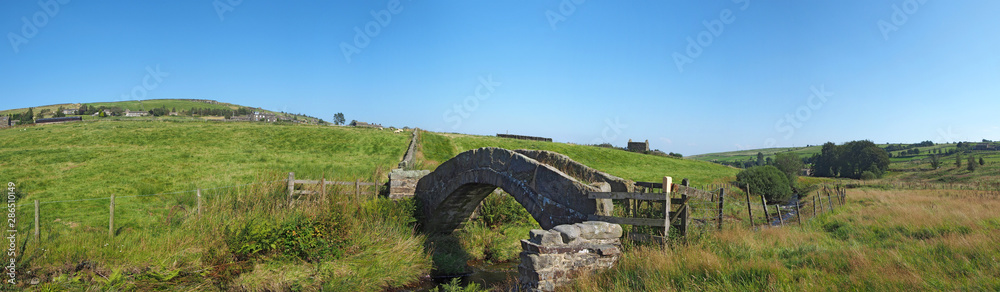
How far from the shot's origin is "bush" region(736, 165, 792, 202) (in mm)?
25219

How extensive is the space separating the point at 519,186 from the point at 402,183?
6161 millimetres

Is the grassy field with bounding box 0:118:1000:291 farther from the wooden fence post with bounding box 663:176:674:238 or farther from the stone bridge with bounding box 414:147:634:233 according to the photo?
the stone bridge with bounding box 414:147:634:233

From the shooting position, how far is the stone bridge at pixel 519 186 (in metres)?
7.66

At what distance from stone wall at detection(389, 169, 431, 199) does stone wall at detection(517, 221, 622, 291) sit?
8.20m

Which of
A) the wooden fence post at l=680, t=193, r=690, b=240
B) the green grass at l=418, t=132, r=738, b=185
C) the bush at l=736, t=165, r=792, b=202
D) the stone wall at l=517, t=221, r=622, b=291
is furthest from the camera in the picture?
the green grass at l=418, t=132, r=738, b=185

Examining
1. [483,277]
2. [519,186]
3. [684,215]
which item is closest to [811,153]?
[483,277]

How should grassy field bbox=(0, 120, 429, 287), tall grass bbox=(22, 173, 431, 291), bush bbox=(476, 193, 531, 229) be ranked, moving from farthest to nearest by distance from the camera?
bush bbox=(476, 193, 531, 229)
grassy field bbox=(0, 120, 429, 287)
tall grass bbox=(22, 173, 431, 291)

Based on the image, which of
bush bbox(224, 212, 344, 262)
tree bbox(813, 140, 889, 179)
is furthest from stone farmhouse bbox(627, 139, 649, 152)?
bush bbox(224, 212, 344, 262)

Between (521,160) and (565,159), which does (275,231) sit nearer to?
(521,160)

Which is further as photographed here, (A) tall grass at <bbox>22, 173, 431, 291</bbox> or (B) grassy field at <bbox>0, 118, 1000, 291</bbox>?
(A) tall grass at <bbox>22, 173, 431, 291</bbox>

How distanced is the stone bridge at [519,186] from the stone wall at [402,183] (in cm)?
24

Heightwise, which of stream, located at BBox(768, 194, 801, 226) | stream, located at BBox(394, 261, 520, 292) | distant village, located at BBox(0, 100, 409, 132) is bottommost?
stream, located at BBox(394, 261, 520, 292)

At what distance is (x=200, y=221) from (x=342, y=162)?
57.2 feet

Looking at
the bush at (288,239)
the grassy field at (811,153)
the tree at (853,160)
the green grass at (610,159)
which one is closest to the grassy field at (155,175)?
the bush at (288,239)
